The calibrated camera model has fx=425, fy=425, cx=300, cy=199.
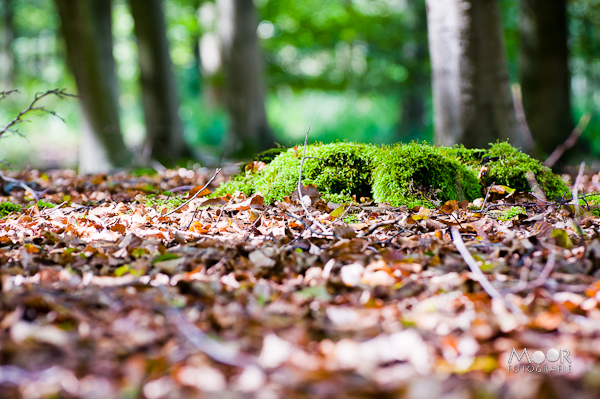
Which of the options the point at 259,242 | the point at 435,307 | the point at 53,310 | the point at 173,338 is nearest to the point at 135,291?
the point at 53,310

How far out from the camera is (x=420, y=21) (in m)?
10.5

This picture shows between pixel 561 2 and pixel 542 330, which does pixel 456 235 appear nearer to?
pixel 542 330

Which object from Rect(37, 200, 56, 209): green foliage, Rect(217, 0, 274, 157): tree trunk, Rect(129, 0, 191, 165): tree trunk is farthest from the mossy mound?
Rect(217, 0, 274, 157): tree trunk

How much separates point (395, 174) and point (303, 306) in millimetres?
1547

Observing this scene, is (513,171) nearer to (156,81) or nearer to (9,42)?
(156,81)

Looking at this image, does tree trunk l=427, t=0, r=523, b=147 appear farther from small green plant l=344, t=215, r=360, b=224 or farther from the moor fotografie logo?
the moor fotografie logo

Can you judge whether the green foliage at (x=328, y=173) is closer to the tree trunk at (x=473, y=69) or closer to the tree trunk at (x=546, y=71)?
the tree trunk at (x=473, y=69)

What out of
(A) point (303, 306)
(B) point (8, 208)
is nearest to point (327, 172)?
(A) point (303, 306)

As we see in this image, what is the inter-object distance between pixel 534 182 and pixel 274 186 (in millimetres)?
1826

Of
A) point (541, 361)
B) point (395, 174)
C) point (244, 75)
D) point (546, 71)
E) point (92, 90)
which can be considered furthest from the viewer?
point (244, 75)

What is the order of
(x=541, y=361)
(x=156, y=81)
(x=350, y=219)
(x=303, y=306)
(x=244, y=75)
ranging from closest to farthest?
(x=541, y=361), (x=303, y=306), (x=350, y=219), (x=156, y=81), (x=244, y=75)

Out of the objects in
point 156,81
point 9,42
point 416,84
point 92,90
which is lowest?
point 416,84

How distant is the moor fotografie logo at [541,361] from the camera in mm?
1178

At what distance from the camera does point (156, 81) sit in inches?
307
